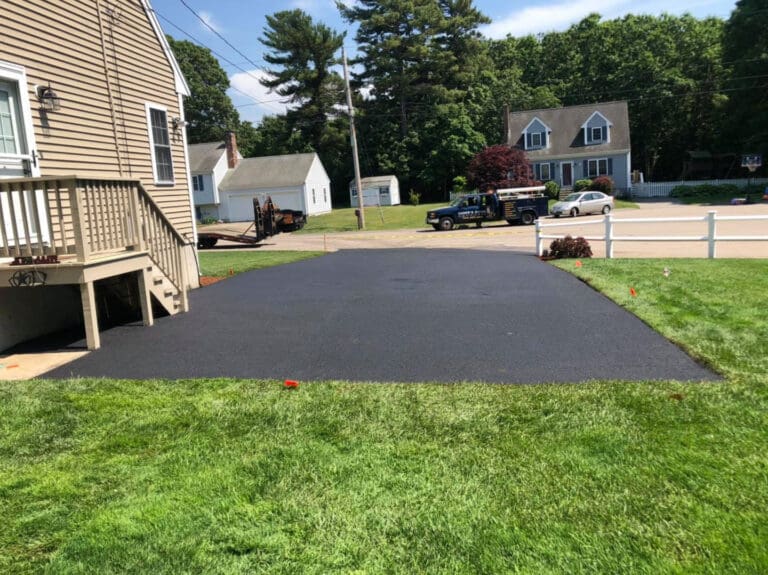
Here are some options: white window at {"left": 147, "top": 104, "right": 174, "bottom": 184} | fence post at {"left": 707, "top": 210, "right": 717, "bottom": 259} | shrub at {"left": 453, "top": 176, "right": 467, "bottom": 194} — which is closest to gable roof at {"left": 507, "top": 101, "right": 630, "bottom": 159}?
shrub at {"left": 453, "top": 176, "right": 467, "bottom": 194}

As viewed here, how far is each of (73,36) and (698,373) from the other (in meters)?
10.2

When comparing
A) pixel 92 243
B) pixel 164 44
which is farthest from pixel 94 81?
pixel 92 243

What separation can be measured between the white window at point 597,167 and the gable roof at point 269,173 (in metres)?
23.3

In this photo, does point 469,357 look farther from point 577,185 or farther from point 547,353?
point 577,185

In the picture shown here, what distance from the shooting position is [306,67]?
61656 mm

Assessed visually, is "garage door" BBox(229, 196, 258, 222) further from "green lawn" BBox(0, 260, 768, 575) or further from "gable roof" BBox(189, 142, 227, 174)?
"green lawn" BBox(0, 260, 768, 575)

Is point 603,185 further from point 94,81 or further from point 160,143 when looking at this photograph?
point 94,81

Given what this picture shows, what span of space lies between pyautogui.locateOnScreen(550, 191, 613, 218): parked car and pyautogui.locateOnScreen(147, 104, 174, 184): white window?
2654 centimetres

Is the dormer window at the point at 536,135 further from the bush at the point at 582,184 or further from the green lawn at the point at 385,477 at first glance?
the green lawn at the point at 385,477

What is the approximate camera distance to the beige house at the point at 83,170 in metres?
6.78

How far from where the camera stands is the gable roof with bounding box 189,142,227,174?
4884 cm

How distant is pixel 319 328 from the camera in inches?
302

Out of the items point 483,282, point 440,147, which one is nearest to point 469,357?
point 483,282

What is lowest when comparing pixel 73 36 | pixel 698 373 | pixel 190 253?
pixel 698 373
